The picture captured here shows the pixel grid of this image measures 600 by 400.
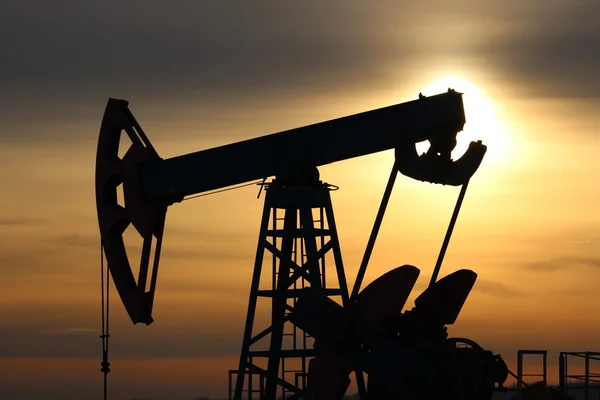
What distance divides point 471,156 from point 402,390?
17.4 feet

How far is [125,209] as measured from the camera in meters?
45.7

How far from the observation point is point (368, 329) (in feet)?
135

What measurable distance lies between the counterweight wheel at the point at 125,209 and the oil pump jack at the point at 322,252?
2cm

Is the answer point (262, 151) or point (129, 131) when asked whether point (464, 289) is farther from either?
point (129, 131)

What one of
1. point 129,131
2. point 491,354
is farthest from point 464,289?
point 129,131

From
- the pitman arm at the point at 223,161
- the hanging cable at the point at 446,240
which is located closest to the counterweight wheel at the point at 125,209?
the pitman arm at the point at 223,161

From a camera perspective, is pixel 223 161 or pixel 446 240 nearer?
pixel 446 240

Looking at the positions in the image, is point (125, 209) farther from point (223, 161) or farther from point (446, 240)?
point (446, 240)

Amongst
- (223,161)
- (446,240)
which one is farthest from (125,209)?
(446,240)

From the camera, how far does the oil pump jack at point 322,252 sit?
4100 centimetres

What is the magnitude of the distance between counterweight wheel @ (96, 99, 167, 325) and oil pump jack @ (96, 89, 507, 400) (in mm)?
24

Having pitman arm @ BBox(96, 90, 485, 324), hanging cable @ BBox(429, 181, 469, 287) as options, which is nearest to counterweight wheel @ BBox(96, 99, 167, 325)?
pitman arm @ BBox(96, 90, 485, 324)

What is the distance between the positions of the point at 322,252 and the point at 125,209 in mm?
5035

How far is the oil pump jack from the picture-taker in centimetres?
4100
